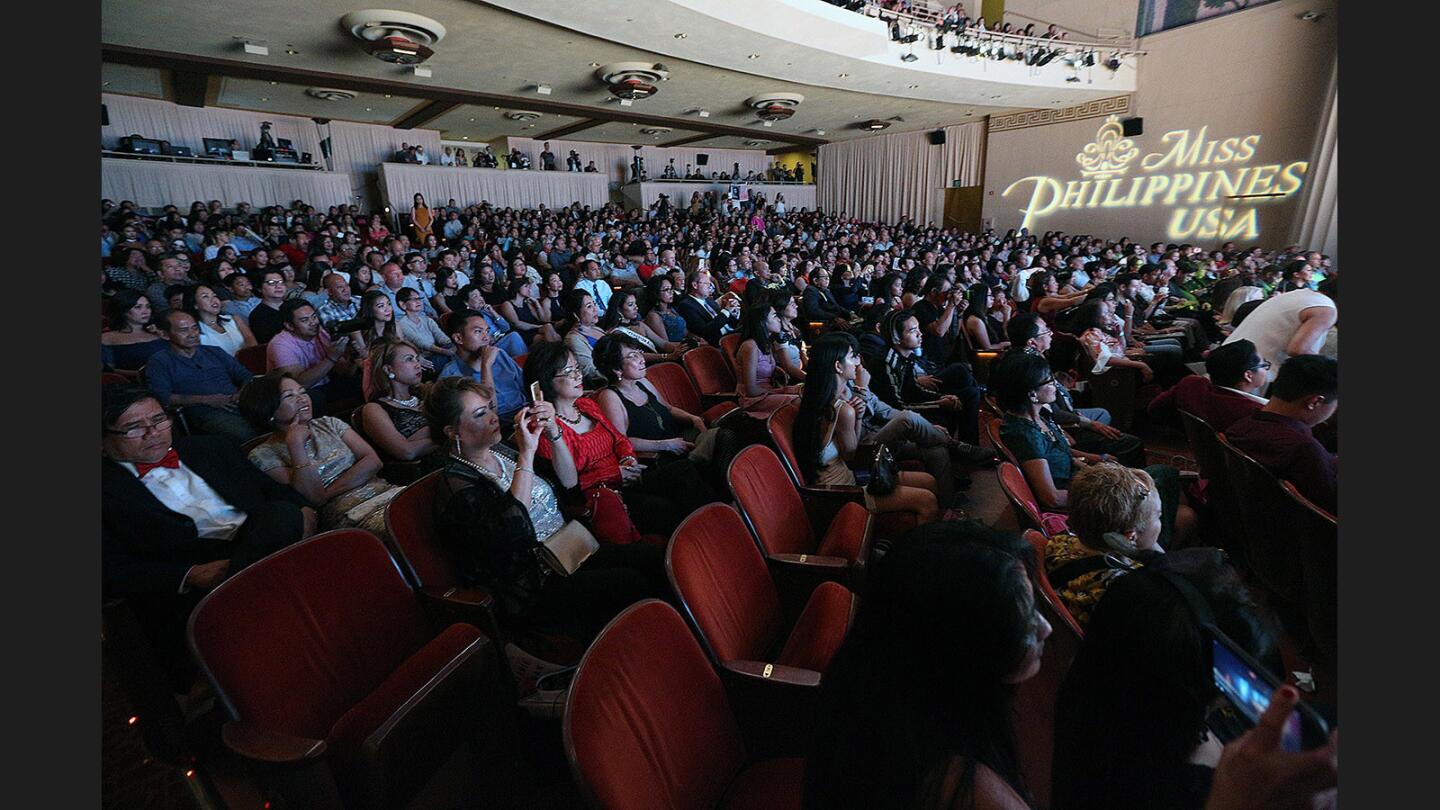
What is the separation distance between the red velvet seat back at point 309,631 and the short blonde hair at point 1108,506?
1755 mm

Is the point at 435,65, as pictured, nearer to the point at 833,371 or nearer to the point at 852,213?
the point at 833,371

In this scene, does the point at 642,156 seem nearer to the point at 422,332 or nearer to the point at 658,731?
the point at 422,332

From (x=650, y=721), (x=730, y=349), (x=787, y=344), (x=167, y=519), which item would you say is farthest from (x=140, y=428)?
(x=787, y=344)

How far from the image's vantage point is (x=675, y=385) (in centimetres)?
342

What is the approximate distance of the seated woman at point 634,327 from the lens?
13.8 feet

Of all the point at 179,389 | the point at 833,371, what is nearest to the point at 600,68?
the point at 179,389

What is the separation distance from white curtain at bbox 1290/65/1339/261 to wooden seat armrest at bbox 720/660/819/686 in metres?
12.8

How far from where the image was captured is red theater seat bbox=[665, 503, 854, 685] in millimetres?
1405

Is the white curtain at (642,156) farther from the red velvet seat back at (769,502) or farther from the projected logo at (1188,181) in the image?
the red velvet seat back at (769,502)

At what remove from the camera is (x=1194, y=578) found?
942 millimetres

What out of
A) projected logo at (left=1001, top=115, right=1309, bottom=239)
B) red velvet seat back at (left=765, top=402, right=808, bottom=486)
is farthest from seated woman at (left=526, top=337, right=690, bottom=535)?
projected logo at (left=1001, top=115, right=1309, bottom=239)

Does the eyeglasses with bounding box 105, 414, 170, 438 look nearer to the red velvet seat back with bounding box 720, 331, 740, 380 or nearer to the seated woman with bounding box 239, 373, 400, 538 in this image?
the seated woman with bounding box 239, 373, 400, 538

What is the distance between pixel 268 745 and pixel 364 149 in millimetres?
16338

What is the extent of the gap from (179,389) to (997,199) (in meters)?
16.7
